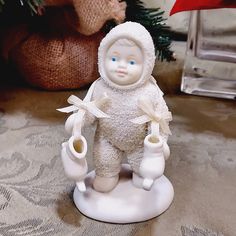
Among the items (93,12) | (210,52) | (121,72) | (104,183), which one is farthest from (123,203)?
(210,52)

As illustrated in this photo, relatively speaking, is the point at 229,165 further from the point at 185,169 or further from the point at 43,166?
the point at 43,166

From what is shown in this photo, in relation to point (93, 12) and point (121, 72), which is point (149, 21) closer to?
point (93, 12)

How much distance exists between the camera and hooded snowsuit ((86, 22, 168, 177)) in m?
0.53

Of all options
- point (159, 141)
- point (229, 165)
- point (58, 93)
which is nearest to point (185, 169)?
point (229, 165)

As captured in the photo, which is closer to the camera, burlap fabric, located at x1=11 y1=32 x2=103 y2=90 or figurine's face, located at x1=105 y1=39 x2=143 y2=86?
figurine's face, located at x1=105 y1=39 x2=143 y2=86

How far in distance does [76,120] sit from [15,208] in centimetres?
Result: 15

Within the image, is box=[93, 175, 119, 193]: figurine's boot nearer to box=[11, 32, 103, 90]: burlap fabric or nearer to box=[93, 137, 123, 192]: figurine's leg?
box=[93, 137, 123, 192]: figurine's leg

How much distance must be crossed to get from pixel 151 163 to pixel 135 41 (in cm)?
14

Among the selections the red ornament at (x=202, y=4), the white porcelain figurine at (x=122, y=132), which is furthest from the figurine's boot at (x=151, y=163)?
the red ornament at (x=202, y=4)

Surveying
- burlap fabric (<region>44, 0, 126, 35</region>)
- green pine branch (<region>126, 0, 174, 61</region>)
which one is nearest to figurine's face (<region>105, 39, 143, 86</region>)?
burlap fabric (<region>44, 0, 126, 35</region>)

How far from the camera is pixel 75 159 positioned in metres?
0.53

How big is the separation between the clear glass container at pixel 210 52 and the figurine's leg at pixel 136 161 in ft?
1.47

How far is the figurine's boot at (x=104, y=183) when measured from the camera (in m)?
0.58

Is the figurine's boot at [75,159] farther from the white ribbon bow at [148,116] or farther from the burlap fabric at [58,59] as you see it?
the burlap fabric at [58,59]
